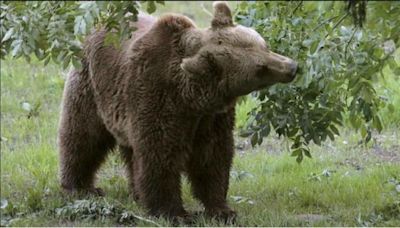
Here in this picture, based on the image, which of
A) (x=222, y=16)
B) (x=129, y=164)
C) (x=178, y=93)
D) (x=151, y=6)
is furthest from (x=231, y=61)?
(x=129, y=164)

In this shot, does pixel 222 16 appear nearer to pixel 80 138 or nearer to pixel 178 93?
pixel 178 93

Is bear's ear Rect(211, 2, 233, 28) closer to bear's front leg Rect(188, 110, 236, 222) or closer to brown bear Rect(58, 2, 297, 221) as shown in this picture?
brown bear Rect(58, 2, 297, 221)

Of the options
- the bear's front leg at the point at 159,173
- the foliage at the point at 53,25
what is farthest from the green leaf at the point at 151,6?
the bear's front leg at the point at 159,173

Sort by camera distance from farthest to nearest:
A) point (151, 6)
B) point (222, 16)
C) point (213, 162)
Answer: point (213, 162) < point (222, 16) < point (151, 6)

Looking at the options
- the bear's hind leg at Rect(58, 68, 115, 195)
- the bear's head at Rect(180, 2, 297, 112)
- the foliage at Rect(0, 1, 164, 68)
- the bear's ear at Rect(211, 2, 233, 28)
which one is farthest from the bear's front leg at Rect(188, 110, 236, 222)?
the foliage at Rect(0, 1, 164, 68)

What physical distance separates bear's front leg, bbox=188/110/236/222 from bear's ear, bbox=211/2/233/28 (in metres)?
0.69

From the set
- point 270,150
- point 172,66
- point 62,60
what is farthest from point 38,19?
point 270,150

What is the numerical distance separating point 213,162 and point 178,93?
24.7 inches

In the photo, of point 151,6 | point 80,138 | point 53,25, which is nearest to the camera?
point 151,6

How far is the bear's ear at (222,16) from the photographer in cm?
600

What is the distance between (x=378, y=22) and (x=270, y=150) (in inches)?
182

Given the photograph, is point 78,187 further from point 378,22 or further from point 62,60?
point 378,22

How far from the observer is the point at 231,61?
588 cm

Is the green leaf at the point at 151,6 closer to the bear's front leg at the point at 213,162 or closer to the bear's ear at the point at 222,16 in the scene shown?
the bear's ear at the point at 222,16
